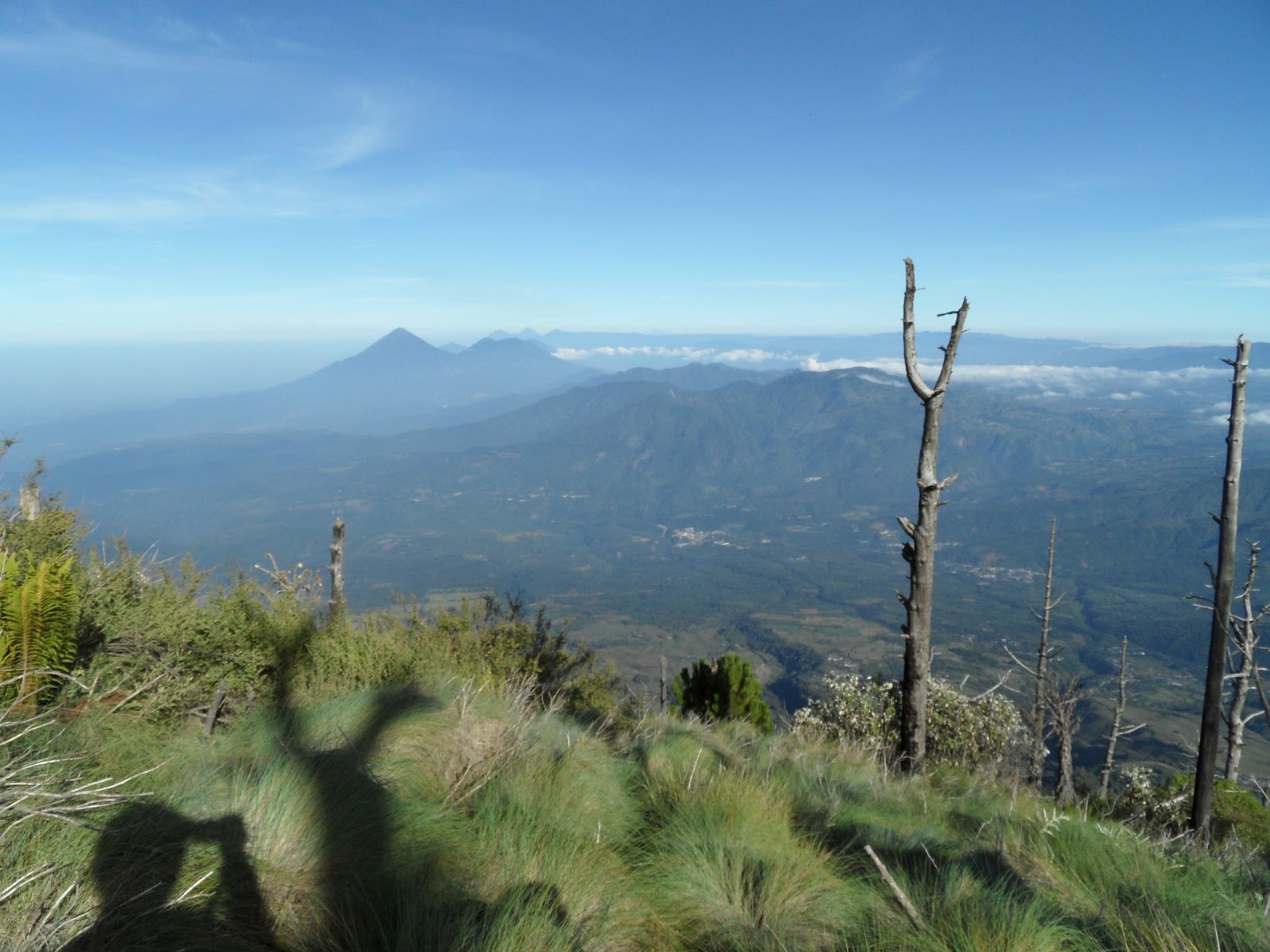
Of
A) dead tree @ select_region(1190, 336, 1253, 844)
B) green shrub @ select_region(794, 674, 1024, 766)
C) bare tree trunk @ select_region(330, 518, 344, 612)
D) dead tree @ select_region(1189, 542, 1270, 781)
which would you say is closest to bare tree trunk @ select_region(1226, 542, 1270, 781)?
dead tree @ select_region(1189, 542, 1270, 781)

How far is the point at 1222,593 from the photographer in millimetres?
11211

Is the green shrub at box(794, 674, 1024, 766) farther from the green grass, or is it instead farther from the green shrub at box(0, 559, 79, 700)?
the green shrub at box(0, 559, 79, 700)

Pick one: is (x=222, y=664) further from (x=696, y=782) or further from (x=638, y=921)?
(x=638, y=921)

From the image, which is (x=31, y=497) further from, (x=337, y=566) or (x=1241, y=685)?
(x=1241, y=685)

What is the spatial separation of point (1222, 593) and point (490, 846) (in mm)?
13208

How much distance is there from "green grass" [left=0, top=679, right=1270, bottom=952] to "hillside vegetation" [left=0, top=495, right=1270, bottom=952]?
14 mm

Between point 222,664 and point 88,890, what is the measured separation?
458cm

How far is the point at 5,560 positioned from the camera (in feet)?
15.6

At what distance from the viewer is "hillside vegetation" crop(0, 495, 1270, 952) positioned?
2.53m

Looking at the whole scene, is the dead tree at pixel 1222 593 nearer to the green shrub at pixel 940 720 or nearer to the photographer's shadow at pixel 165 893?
the green shrub at pixel 940 720

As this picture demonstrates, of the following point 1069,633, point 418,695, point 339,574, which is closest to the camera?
point 418,695

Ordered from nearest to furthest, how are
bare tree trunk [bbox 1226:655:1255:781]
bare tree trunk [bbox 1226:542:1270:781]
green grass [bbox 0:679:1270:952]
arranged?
green grass [bbox 0:679:1270:952], bare tree trunk [bbox 1226:542:1270:781], bare tree trunk [bbox 1226:655:1255:781]

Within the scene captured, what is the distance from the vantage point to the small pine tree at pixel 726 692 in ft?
52.3

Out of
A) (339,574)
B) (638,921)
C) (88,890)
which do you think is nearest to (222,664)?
(88,890)
